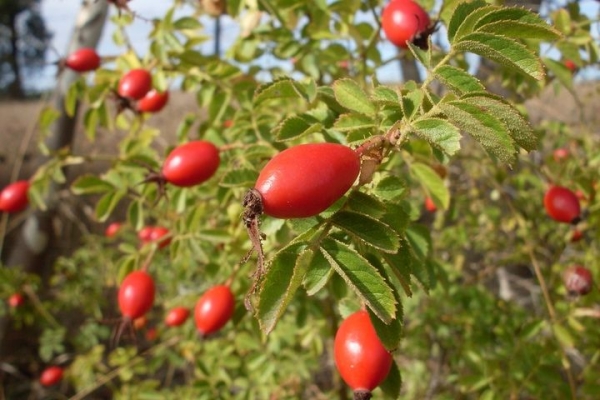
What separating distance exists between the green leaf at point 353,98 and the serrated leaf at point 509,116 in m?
0.19

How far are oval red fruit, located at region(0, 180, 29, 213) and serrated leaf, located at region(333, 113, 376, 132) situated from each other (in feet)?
4.47

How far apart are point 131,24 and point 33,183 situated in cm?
59

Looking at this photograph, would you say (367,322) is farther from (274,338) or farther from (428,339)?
(428,339)

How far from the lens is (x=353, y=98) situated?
2.53 ft

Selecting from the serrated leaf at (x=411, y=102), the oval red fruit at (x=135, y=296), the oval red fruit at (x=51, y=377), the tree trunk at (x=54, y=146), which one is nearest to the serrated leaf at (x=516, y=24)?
the serrated leaf at (x=411, y=102)

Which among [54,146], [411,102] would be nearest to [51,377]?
[54,146]

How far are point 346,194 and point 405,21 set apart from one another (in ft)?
1.46

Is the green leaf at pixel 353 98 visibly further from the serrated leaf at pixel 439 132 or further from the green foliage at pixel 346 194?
the serrated leaf at pixel 439 132

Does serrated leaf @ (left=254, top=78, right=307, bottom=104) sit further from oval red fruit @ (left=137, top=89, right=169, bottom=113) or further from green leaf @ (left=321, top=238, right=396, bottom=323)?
oval red fruit @ (left=137, top=89, right=169, bottom=113)

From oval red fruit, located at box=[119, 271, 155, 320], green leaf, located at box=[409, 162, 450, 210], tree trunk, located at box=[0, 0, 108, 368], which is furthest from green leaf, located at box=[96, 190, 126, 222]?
tree trunk, located at box=[0, 0, 108, 368]

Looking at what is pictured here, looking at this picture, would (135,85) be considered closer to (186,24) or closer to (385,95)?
(186,24)

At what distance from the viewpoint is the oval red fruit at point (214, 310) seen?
1.17m

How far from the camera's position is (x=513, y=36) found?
2.18ft

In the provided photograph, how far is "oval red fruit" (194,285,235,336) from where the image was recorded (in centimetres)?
117
